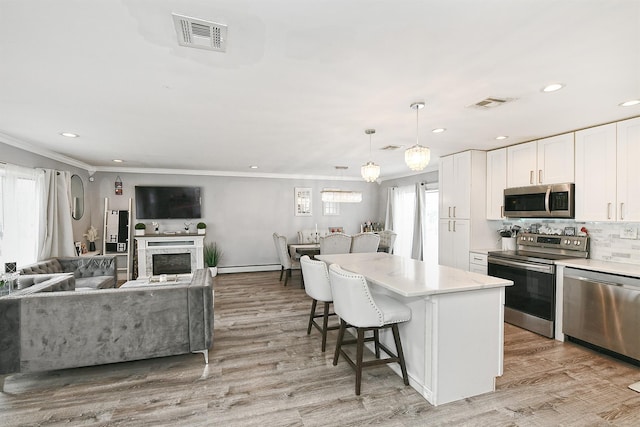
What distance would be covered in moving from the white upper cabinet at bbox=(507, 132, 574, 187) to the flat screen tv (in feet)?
20.1

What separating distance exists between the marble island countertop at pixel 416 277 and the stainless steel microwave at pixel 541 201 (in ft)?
6.20

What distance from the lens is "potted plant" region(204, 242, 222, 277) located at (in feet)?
23.2

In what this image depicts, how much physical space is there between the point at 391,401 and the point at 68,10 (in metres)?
3.13

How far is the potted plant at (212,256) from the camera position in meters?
7.08

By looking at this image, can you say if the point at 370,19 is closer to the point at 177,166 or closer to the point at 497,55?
the point at 497,55

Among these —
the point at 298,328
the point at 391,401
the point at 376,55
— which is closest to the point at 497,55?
the point at 376,55

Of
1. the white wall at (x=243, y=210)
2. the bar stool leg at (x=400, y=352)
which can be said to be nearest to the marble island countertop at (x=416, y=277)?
the bar stool leg at (x=400, y=352)

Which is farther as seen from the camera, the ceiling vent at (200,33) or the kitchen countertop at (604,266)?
the kitchen countertop at (604,266)

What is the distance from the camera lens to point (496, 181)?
15.3 ft

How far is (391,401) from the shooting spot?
240cm

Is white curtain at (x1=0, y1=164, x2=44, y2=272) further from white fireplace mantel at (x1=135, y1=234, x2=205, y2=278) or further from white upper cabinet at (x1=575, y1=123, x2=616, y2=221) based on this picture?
white upper cabinet at (x1=575, y1=123, x2=616, y2=221)

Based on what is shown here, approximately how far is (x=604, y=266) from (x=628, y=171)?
101cm

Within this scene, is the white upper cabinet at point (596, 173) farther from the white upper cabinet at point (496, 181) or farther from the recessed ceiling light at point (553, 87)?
the recessed ceiling light at point (553, 87)

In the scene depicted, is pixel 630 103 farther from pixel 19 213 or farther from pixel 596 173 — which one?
pixel 19 213
